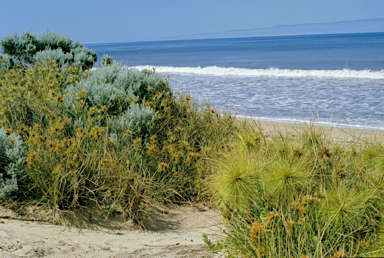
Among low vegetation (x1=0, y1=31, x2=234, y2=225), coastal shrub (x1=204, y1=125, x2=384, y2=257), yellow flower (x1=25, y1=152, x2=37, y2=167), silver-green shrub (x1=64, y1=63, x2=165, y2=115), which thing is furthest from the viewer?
silver-green shrub (x1=64, y1=63, x2=165, y2=115)

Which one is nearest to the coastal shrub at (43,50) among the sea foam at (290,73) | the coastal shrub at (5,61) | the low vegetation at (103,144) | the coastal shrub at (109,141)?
the coastal shrub at (5,61)

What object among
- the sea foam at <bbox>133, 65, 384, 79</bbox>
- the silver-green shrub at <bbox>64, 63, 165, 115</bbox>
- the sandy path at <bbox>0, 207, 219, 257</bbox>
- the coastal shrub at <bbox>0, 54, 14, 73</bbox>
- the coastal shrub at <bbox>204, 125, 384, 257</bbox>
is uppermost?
the sea foam at <bbox>133, 65, 384, 79</bbox>

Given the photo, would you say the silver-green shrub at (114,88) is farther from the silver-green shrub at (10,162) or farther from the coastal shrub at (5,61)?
the coastal shrub at (5,61)

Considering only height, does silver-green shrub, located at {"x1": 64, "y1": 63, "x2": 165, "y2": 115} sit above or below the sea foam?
below

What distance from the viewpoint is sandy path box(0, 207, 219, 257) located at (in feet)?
10.00

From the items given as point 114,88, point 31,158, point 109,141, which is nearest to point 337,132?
point 114,88

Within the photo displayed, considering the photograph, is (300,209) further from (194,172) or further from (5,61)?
(5,61)

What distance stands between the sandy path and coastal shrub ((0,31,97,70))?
18.1ft

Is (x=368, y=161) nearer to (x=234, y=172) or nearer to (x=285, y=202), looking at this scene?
(x=285, y=202)

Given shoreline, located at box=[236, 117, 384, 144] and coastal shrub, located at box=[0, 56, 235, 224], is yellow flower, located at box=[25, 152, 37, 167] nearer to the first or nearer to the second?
coastal shrub, located at box=[0, 56, 235, 224]

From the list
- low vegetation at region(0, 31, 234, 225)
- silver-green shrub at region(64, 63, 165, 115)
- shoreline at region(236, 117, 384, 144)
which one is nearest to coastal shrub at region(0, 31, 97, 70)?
low vegetation at region(0, 31, 234, 225)

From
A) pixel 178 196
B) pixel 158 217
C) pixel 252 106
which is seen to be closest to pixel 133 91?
pixel 178 196

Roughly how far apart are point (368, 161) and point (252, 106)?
27.4ft

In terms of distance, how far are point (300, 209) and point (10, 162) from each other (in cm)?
326
